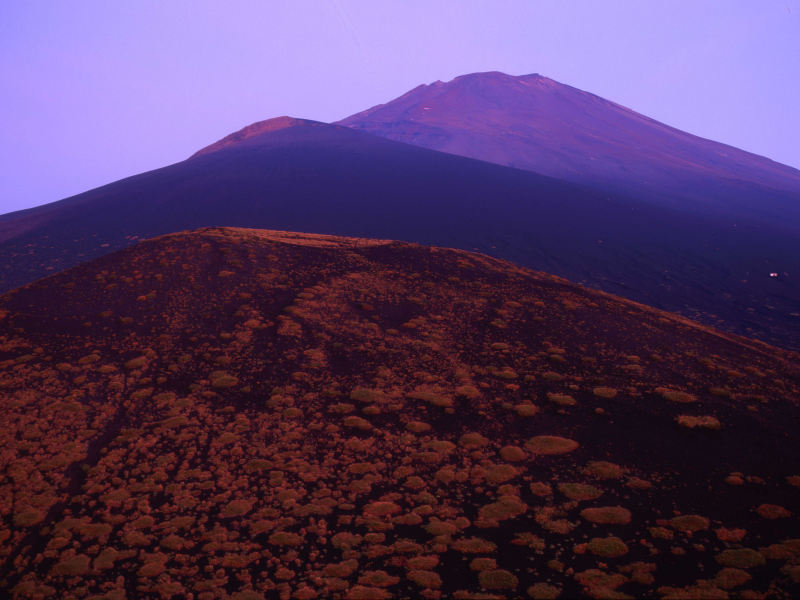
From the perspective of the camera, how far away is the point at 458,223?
197 ft

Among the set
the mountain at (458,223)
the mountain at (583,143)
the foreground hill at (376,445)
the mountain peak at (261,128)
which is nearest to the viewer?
the foreground hill at (376,445)

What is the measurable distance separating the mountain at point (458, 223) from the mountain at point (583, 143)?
24.8m

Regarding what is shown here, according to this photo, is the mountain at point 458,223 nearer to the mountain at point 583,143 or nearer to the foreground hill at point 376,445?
the foreground hill at point 376,445

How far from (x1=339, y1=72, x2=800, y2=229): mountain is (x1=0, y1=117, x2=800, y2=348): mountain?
81.4 ft

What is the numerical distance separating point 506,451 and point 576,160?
384 feet

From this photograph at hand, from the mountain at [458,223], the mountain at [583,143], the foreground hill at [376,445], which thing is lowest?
the foreground hill at [376,445]

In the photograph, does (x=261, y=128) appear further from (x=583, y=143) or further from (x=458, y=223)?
(x=583, y=143)

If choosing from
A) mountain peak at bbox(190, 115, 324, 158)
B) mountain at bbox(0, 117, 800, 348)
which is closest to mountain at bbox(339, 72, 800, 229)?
mountain at bbox(0, 117, 800, 348)

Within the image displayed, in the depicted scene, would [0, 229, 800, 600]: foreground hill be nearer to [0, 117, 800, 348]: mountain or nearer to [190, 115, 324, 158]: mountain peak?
[0, 117, 800, 348]: mountain

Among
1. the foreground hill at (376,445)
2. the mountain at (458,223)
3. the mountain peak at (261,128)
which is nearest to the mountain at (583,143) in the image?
the mountain at (458,223)

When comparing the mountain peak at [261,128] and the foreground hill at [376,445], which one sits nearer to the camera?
the foreground hill at [376,445]

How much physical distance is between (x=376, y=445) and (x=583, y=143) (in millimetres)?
133822

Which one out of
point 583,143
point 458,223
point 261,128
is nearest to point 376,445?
point 458,223

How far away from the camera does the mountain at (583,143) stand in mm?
→ 99125
